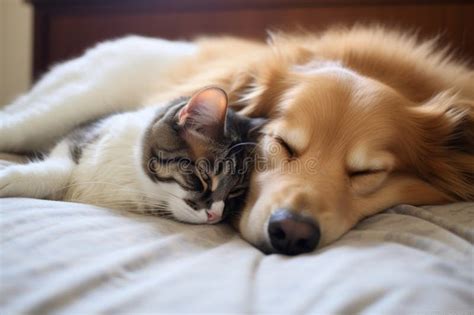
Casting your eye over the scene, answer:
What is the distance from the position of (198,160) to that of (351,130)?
1.35 ft

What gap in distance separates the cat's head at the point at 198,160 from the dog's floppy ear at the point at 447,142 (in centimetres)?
51

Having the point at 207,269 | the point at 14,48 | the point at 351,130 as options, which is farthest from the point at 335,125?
the point at 14,48

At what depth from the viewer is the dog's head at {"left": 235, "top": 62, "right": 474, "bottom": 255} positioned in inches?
42.1

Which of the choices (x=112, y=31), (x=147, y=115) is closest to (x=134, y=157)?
(x=147, y=115)

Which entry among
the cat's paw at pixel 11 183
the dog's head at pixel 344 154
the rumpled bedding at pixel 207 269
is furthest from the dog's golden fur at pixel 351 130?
the cat's paw at pixel 11 183

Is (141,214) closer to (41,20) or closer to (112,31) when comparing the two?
(112,31)

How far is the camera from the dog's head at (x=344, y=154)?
107 cm

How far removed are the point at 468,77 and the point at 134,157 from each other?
116cm

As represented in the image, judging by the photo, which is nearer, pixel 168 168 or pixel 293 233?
pixel 293 233

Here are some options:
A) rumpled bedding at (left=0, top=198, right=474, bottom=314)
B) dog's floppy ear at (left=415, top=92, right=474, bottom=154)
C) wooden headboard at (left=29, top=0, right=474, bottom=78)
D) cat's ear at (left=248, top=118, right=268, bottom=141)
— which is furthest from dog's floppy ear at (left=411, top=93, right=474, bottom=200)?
wooden headboard at (left=29, top=0, right=474, bottom=78)

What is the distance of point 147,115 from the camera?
1.38m

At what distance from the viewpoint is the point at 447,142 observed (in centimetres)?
135

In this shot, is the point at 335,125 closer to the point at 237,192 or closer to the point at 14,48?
the point at 237,192

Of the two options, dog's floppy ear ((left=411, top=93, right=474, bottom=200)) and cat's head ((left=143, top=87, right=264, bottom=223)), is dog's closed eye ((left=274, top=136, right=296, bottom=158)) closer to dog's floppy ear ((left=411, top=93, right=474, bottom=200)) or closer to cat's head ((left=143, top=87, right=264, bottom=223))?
cat's head ((left=143, top=87, right=264, bottom=223))
